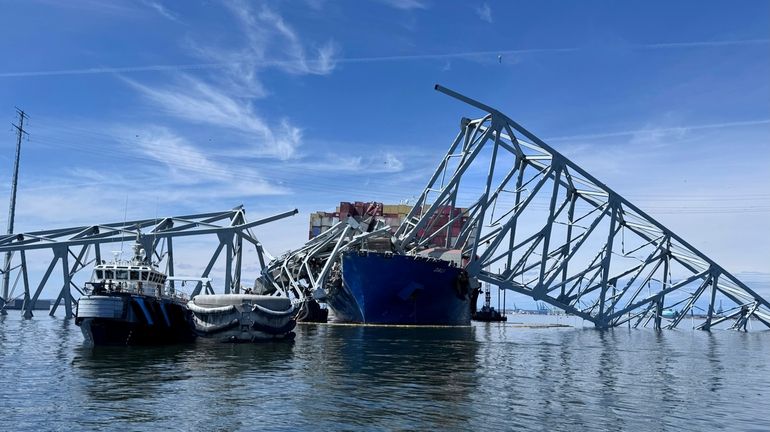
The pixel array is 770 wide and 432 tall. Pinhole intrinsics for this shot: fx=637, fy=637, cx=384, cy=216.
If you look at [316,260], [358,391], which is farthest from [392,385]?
[316,260]

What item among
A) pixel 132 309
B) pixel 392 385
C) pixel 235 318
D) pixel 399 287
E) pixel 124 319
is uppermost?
pixel 399 287

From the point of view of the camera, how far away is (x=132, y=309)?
40.1 meters

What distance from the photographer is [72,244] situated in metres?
83.8

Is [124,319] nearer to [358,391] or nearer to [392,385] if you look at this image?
[392,385]

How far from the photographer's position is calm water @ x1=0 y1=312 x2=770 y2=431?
19469mm

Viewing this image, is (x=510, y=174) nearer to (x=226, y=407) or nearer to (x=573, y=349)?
(x=573, y=349)

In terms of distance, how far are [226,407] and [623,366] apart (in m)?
27.3

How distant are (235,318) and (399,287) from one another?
3464cm

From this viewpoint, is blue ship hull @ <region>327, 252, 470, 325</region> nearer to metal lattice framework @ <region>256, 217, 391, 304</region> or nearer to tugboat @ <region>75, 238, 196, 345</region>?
metal lattice framework @ <region>256, 217, 391, 304</region>

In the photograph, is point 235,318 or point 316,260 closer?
point 235,318

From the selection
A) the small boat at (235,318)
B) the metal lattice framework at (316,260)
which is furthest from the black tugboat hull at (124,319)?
the metal lattice framework at (316,260)

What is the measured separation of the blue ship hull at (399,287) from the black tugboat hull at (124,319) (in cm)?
3476

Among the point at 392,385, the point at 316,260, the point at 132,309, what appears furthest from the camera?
the point at 316,260

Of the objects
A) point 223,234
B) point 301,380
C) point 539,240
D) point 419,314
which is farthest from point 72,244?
point 301,380
